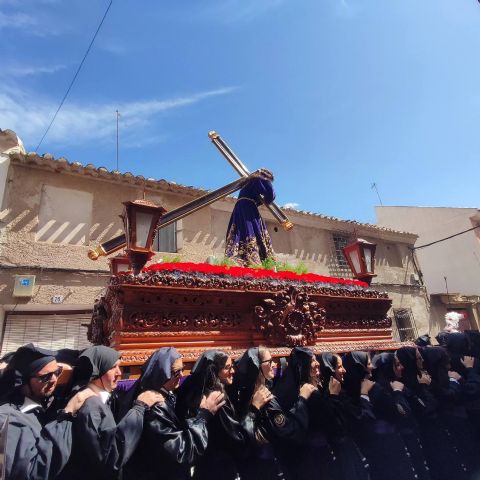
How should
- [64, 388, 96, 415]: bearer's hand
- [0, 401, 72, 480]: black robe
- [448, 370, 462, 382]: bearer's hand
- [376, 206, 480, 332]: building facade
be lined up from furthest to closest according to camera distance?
[376, 206, 480, 332]: building facade < [448, 370, 462, 382]: bearer's hand < [64, 388, 96, 415]: bearer's hand < [0, 401, 72, 480]: black robe

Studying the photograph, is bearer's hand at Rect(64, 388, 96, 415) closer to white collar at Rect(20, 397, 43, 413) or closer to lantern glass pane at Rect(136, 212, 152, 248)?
white collar at Rect(20, 397, 43, 413)

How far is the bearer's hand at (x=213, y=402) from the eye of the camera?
91.2 inches

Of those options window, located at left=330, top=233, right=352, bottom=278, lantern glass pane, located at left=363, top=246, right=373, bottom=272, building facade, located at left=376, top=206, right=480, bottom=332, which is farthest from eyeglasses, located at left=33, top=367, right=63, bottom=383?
building facade, located at left=376, top=206, right=480, bottom=332

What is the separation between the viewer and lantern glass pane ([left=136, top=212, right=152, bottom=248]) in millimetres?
3488

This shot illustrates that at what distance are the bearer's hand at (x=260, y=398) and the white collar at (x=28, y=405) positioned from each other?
146 centimetres

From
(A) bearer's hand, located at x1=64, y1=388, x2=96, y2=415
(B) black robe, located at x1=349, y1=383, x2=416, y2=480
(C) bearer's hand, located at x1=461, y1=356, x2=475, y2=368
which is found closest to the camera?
(A) bearer's hand, located at x1=64, y1=388, x2=96, y2=415

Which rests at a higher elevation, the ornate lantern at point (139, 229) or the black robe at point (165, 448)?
the ornate lantern at point (139, 229)

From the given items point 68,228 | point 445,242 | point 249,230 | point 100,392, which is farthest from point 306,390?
point 445,242

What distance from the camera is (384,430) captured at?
3.15 meters

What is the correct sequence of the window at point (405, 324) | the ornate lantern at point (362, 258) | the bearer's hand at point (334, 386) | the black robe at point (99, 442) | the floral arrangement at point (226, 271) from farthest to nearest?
the window at point (405, 324) → the ornate lantern at point (362, 258) → the floral arrangement at point (226, 271) → the bearer's hand at point (334, 386) → the black robe at point (99, 442)

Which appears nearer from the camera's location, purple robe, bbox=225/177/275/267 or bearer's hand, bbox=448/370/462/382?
bearer's hand, bbox=448/370/462/382

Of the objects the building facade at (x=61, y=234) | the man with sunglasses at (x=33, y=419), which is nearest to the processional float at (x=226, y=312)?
the man with sunglasses at (x=33, y=419)

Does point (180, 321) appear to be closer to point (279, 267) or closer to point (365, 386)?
point (365, 386)

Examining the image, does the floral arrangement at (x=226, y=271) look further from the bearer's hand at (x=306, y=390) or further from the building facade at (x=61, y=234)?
the building facade at (x=61, y=234)
